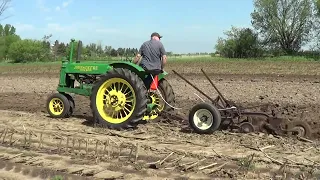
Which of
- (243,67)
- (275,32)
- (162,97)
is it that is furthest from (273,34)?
(162,97)

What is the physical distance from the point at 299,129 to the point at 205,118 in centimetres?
156

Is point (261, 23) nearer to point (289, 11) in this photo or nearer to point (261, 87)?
point (289, 11)

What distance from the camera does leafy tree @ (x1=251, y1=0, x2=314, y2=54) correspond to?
58031 millimetres

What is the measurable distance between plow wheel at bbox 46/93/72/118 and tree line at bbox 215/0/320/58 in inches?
1921

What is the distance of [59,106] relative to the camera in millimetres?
9680

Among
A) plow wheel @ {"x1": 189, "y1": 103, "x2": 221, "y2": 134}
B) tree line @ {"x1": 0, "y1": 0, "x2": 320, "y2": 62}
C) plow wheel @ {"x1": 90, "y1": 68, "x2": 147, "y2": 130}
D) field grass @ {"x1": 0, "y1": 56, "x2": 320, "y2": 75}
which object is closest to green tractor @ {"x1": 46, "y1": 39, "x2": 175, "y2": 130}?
plow wheel @ {"x1": 90, "y1": 68, "x2": 147, "y2": 130}

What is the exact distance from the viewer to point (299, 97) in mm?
12586

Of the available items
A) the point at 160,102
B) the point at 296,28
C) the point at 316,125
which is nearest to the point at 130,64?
the point at 160,102

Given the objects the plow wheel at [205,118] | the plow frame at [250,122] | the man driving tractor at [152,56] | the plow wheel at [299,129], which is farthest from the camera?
the man driving tractor at [152,56]

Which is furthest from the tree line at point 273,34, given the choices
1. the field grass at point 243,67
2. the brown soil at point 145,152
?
the brown soil at point 145,152

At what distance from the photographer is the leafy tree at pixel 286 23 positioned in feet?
190

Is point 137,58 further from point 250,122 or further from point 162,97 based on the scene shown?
point 250,122

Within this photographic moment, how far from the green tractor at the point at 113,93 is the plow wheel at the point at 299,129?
2.61 metres

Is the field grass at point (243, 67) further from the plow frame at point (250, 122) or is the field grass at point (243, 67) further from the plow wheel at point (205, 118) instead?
the plow wheel at point (205, 118)
